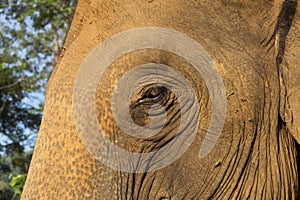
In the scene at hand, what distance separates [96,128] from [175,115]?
0.32 metres

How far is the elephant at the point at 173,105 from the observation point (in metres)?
2.12

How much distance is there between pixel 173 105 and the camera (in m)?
2.30

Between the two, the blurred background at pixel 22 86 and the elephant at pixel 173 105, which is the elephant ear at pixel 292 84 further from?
the blurred background at pixel 22 86

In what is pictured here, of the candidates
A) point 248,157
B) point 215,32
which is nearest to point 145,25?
point 215,32

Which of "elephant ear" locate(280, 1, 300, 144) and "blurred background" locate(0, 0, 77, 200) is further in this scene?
"blurred background" locate(0, 0, 77, 200)

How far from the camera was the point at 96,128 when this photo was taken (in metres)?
2.15

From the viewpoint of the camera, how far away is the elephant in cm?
212

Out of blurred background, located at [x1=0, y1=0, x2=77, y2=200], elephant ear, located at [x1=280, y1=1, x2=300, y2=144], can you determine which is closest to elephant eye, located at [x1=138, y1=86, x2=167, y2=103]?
elephant ear, located at [x1=280, y1=1, x2=300, y2=144]

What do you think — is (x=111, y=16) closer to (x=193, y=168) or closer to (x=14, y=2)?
(x=193, y=168)

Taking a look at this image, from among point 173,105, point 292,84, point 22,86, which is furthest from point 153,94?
point 22,86

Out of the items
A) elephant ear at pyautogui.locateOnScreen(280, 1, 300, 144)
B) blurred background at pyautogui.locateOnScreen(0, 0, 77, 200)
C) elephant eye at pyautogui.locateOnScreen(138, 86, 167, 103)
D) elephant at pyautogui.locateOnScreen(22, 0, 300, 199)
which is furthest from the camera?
blurred background at pyautogui.locateOnScreen(0, 0, 77, 200)

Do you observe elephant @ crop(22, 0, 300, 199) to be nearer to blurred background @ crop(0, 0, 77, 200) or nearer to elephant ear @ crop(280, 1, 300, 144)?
elephant ear @ crop(280, 1, 300, 144)

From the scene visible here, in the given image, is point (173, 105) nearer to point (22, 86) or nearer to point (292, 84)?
point (292, 84)

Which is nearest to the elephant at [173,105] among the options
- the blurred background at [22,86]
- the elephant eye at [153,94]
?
the elephant eye at [153,94]
